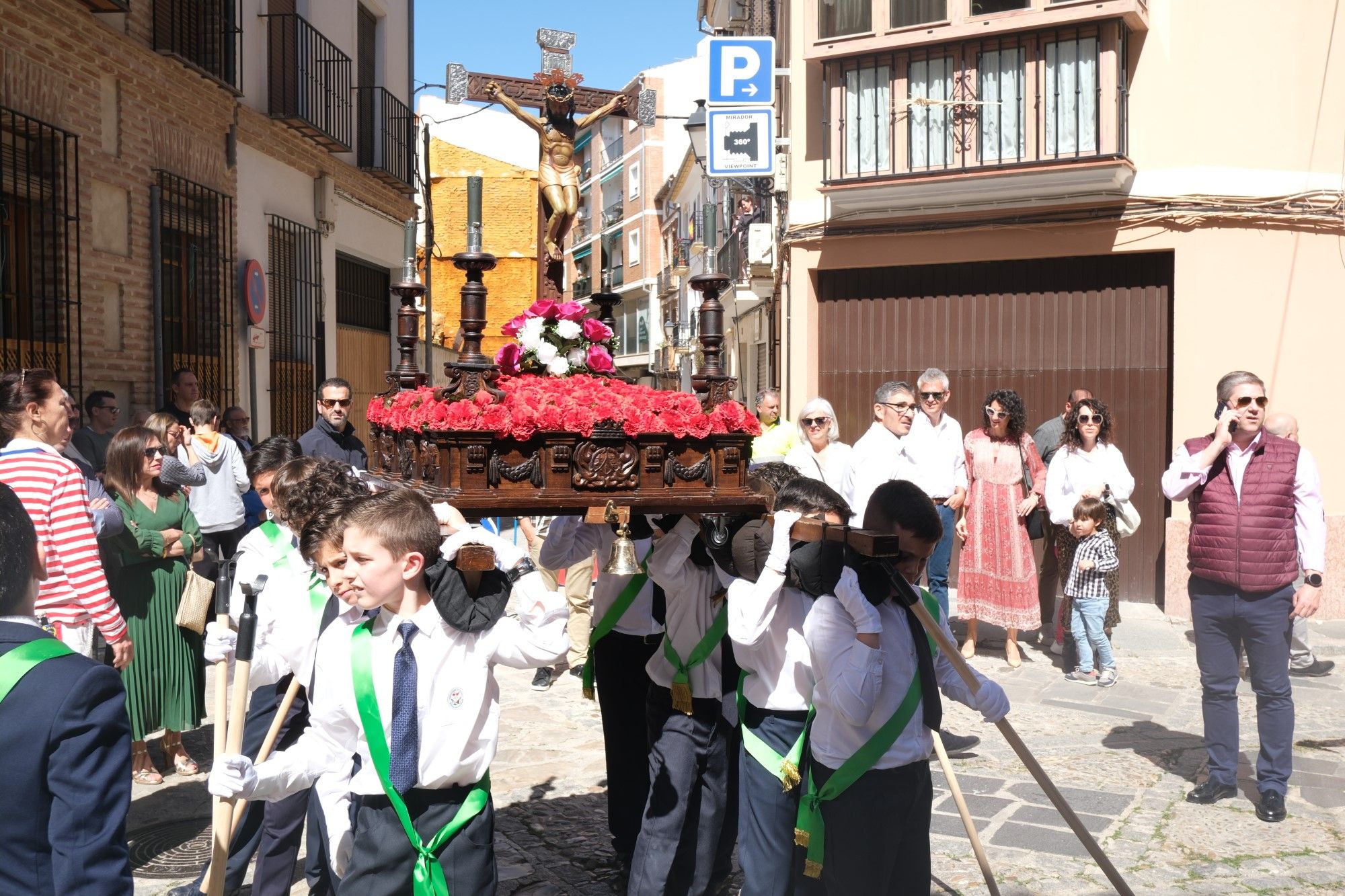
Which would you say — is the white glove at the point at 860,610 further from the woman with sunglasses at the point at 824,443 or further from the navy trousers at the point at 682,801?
the woman with sunglasses at the point at 824,443

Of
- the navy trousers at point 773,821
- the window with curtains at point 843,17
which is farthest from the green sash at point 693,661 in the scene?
the window with curtains at point 843,17

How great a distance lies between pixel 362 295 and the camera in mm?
17672

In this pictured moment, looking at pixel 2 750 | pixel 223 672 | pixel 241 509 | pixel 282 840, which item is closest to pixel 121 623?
pixel 282 840

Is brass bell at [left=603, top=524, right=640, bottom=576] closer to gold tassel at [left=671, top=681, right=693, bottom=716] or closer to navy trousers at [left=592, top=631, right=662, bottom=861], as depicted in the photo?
gold tassel at [left=671, top=681, right=693, bottom=716]

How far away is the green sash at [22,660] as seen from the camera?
7.57 feet

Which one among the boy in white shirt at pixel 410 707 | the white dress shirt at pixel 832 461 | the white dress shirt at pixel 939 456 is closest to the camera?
the boy in white shirt at pixel 410 707

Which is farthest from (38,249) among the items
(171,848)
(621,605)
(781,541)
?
(781,541)

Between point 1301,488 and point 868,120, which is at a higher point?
point 868,120

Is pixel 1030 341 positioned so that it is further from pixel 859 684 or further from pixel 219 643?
pixel 219 643

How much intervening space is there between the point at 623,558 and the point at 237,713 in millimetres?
1116

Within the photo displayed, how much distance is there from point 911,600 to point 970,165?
31.2 ft

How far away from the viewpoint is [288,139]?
1386 cm

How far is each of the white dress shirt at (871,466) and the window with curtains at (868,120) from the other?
5.19m

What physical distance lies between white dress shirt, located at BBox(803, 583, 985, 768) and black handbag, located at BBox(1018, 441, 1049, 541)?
5.68m
